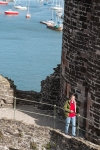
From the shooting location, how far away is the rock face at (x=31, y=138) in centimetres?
1626

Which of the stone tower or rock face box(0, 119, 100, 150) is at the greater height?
the stone tower

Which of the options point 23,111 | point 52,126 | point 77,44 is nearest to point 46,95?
point 23,111

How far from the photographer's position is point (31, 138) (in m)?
17.1

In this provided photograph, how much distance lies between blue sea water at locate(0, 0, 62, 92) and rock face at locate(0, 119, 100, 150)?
28.8 m

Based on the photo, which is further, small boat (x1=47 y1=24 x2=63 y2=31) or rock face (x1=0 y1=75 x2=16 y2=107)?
small boat (x1=47 y1=24 x2=63 y2=31)

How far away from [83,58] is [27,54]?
52.6 metres

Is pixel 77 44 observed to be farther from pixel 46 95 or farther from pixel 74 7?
pixel 46 95

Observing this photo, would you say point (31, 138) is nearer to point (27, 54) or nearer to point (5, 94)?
point (5, 94)

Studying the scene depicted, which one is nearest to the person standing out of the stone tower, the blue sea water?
the stone tower

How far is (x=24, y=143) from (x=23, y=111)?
239cm

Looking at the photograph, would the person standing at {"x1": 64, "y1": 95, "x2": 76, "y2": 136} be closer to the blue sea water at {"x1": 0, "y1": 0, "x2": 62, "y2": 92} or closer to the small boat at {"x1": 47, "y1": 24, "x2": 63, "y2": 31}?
the blue sea water at {"x1": 0, "y1": 0, "x2": 62, "y2": 92}

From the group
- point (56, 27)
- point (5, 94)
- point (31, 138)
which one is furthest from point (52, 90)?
point (56, 27)

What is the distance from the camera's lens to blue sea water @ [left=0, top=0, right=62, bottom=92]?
5242 cm

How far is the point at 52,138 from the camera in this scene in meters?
16.8
